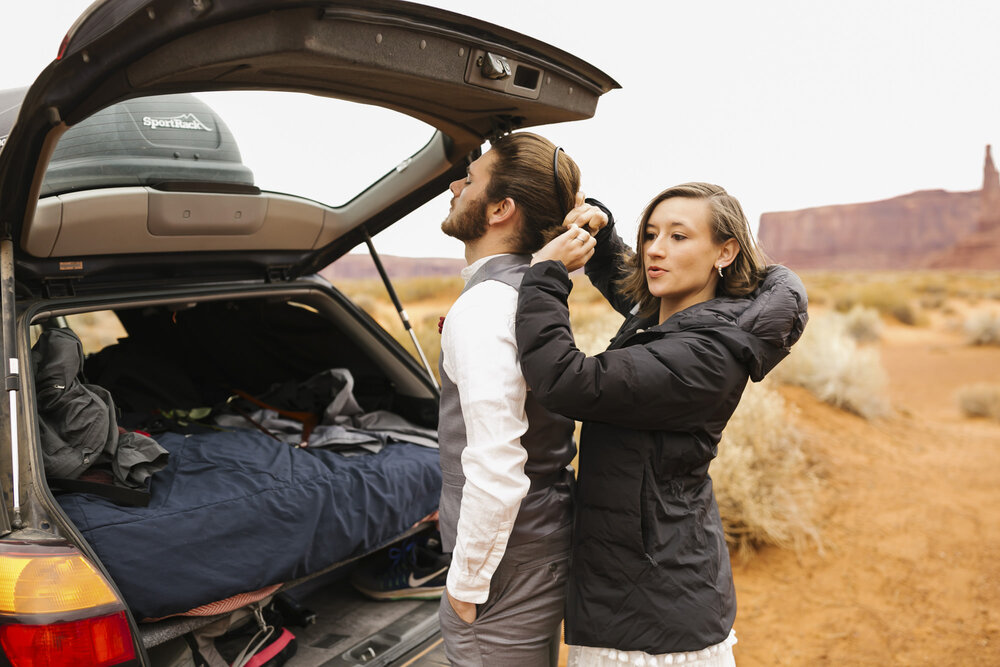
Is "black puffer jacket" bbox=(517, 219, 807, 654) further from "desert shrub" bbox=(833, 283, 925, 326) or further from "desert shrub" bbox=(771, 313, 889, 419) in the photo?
"desert shrub" bbox=(833, 283, 925, 326)

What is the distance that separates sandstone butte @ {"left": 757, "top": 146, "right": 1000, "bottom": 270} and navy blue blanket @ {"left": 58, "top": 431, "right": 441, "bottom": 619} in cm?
5300

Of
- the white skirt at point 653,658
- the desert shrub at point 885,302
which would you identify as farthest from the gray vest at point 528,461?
the desert shrub at point 885,302

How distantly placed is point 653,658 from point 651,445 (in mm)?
493

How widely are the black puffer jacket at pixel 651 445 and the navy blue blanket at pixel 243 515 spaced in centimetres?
101

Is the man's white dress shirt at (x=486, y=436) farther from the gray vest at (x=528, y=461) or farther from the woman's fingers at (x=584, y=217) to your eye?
the woman's fingers at (x=584, y=217)

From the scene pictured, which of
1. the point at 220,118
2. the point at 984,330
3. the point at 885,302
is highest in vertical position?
the point at 220,118

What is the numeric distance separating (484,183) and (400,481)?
1340mm

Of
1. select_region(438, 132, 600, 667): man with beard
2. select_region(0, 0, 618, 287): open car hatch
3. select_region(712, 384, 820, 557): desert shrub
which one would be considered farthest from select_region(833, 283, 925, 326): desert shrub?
select_region(438, 132, 600, 667): man with beard

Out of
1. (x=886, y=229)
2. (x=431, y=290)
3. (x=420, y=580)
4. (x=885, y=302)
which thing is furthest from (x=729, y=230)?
(x=886, y=229)

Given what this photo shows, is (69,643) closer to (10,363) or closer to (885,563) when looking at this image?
(10,363)

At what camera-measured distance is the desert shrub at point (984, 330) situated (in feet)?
63.3

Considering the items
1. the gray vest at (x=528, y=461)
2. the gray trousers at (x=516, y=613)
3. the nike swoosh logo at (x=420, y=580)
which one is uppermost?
the gray vest at (x=528, y=461)

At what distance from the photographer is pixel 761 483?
19.6 ft

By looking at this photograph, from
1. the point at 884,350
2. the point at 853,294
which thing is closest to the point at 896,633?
the point at 884,350
